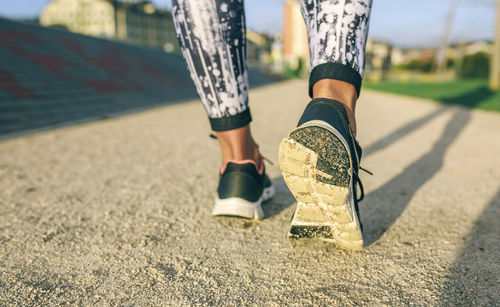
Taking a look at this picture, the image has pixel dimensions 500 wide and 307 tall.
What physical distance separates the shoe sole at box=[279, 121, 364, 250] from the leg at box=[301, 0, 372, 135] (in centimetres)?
14

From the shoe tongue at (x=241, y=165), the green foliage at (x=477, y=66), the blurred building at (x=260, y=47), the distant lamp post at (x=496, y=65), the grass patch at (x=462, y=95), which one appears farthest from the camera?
the blurred building at (x=260, y=47)

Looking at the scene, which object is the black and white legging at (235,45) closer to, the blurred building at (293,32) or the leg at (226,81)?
the leg at (226,81)

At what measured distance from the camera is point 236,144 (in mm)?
1127

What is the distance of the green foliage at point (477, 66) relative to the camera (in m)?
31.0

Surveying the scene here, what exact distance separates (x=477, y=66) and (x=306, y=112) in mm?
37103

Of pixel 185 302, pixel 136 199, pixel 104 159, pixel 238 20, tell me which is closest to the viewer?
pixel 185 302

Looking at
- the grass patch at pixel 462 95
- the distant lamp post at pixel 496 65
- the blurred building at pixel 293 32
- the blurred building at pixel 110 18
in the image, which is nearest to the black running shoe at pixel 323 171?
the grass patch at pixel 462 95

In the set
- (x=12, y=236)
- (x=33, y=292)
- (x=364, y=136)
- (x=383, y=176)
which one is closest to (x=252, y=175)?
(x=33, y=292)

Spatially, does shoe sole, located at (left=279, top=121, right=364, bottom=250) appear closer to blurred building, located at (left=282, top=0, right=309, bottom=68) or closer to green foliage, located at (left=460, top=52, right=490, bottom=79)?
green foliage, located at (left=460, top=52, right=490, bottom=79)

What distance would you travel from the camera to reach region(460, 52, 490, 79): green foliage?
31.0 m

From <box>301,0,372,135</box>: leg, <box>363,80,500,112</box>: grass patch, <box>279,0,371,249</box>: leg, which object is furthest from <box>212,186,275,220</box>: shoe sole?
<box>363,80,500,112</box>: grass patch

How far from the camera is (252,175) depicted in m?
1.16

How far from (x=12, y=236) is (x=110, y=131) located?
2211 millimetres

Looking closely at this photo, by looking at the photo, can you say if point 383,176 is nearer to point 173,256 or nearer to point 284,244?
point 284,244
